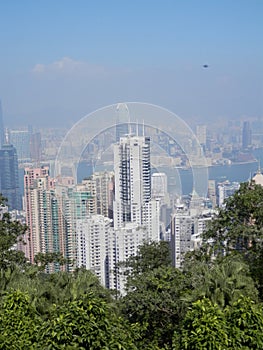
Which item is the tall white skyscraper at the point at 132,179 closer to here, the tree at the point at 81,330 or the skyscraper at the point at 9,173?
the skyscraper at the point at 9,173

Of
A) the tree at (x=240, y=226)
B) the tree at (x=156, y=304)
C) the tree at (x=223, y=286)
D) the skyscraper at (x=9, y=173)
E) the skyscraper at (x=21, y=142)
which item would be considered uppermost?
the skyscraper at (x=21, y=142)

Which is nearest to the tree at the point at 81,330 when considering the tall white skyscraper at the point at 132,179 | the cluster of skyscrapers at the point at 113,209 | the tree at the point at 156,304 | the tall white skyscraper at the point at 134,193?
the tree at the point at 156,304

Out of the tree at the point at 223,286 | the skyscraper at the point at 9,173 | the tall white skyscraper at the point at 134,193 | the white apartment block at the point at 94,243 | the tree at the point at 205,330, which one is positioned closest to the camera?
the tree at the point at 205,330

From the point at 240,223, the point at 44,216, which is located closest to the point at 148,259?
the point at 240,223

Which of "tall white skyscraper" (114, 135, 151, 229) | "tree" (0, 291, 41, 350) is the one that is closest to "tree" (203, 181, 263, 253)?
"tall white skyscraper" (114, 135, 151, 229)

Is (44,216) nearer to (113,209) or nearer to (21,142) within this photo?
(113,209)

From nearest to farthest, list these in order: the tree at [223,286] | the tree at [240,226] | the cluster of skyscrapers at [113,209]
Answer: the tree at [223,286] → the tree at [240,226] → the cluster of skyscrapers at [113,209]
